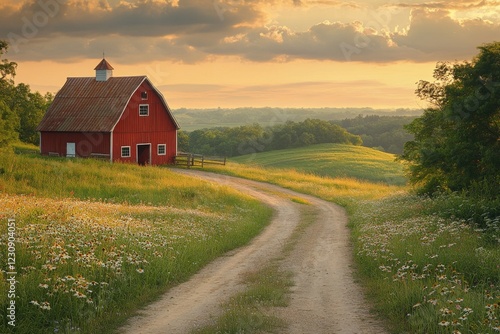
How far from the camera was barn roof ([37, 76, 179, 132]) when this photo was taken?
51.5m

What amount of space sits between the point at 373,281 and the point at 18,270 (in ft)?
29.7

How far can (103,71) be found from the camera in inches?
2208

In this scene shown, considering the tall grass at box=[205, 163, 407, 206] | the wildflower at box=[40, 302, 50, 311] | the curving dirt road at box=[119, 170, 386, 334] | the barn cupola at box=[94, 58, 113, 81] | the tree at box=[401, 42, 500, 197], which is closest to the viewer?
the wildflower at box=[40, 302, 50, 311]

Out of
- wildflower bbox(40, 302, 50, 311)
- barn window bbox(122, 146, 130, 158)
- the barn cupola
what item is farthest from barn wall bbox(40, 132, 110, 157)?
wildflower bbox(40, 302, 50, 311)

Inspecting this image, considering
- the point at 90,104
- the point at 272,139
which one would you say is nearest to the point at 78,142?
the point at 90,104

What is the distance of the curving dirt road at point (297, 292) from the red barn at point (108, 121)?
3093cm

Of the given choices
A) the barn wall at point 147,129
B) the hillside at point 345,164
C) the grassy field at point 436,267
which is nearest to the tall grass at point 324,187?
the barn wall at point 147,129

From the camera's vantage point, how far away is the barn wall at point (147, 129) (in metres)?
52.0

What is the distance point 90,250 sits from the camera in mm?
12547

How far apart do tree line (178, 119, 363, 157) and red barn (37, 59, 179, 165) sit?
2753 inches

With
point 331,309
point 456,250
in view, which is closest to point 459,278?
point 456,250

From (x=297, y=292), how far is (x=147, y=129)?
1725 inches

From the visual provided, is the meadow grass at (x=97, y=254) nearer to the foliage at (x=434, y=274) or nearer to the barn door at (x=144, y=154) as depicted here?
the foliage at (x=434, y=274)

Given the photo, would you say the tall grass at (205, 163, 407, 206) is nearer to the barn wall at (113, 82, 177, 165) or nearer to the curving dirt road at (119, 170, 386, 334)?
the barn wall at (113, 82, 177, 165)
